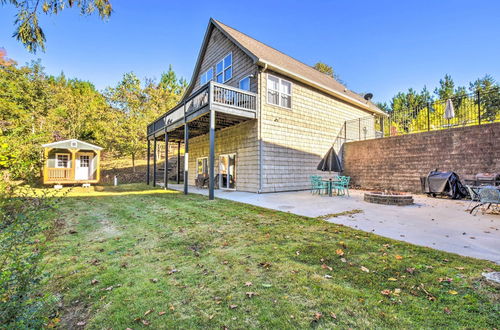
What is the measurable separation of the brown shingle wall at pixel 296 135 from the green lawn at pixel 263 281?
6.72 metres

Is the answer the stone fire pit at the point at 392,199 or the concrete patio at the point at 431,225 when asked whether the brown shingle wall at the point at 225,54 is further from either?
the concrete patio at the point at 431,225

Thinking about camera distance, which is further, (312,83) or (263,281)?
(312,83)

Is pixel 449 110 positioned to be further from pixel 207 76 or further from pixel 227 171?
pixel 207 76

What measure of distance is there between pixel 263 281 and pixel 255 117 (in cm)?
877

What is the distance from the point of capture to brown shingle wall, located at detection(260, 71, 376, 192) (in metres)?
10.9

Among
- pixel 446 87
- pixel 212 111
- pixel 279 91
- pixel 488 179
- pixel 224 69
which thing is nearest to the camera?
pixel 488 179

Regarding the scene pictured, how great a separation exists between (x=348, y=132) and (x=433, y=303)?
1418 cm

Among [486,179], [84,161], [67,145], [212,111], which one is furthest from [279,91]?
[84,161]

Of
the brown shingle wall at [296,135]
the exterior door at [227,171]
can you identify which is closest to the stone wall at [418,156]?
the brown shingle wall at [296,135]

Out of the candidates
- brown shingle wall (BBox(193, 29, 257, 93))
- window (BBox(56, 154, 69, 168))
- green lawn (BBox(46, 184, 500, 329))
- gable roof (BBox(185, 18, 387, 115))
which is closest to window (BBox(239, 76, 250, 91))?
brown shingle wall (BBox(193, 29, 257, 93))

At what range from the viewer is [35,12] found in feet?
14.2

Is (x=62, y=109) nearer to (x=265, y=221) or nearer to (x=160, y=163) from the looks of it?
(x=160, y=163)

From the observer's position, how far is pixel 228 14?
53.1 ft

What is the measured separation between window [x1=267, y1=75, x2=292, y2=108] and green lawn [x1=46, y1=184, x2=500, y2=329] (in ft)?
27.0
